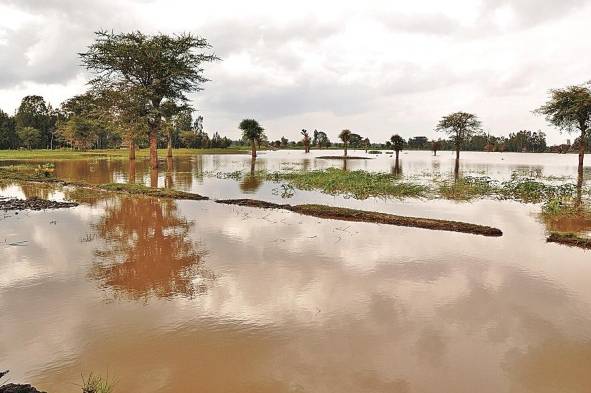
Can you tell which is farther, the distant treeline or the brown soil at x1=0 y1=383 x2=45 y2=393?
the distant treeline

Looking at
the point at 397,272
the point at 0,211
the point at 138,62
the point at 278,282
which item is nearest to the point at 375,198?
the point at 397,272

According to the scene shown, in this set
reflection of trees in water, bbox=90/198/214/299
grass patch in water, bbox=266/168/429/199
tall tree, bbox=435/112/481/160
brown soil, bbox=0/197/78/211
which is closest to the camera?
reflection of trees in water, bbox=90/198/214/299

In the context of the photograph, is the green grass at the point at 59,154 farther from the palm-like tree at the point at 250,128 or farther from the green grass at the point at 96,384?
the green grass at the point at 96,384

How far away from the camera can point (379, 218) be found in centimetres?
1906

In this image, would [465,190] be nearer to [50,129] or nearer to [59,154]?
[59,154]

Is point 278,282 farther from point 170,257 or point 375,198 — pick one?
point 375,198

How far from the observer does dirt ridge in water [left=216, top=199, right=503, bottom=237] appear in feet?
55.4

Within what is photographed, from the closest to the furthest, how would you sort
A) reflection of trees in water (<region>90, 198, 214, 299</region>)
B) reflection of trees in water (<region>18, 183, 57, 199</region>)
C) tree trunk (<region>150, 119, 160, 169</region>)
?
reflection of trees in water (<region>90, 198, 214, 299</region>), reflection of trees in water (<region>18, 183, 57, 199</region>), tree trunk (<region>150, 119, 160, 169</region>)

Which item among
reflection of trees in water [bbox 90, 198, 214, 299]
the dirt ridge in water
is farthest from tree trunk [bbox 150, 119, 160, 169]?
reflection of trees in water [bbox 90, 198, 214, 299]

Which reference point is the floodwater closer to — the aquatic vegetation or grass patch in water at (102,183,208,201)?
grass patch in water at (102,183,208,201)

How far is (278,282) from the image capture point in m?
10.5

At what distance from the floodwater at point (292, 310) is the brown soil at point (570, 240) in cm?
77

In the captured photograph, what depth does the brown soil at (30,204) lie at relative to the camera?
20688mm

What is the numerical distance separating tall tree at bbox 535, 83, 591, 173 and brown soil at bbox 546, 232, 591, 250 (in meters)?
29.0
